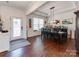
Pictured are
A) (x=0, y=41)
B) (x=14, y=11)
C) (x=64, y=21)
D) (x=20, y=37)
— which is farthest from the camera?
(x=64, y=21)

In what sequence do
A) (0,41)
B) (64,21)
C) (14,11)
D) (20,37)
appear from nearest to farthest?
1. (0,41)
2. (14,11)
3. (20,37)
4. (64,21)

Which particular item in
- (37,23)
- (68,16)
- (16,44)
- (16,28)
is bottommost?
(16,44)

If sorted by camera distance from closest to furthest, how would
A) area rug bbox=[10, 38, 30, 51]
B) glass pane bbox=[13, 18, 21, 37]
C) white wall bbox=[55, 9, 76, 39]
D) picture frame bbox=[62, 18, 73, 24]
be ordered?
1. area rug bbox=[10, 38, 30, 51]
2. glass pane bbox=[13, 18, 21, 37]
3. white wall bbox=[55, 9, 76, 39]
4. picture frame bbox=[62, 18, 73, 24]

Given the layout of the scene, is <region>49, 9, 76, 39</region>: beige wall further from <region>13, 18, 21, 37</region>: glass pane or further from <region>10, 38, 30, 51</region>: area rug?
<region>10, 38, 30, 51</region>: area rug

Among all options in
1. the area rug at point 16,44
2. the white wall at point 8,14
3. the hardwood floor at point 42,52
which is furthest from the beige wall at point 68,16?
the area rug at point 16,44

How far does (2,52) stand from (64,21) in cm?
542

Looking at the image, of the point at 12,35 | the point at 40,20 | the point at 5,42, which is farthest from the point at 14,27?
the point at 40,20

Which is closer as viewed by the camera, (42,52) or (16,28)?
(42,52)

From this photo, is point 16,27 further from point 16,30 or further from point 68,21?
point 68,21

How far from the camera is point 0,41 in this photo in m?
3.91

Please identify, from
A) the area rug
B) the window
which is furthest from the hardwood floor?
the window

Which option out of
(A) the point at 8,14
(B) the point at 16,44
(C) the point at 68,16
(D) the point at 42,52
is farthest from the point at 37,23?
(D) the point at 42,52

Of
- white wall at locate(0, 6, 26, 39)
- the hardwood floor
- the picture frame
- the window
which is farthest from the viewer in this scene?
the window

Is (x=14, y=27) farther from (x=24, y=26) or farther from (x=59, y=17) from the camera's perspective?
(x=59, y=17)
